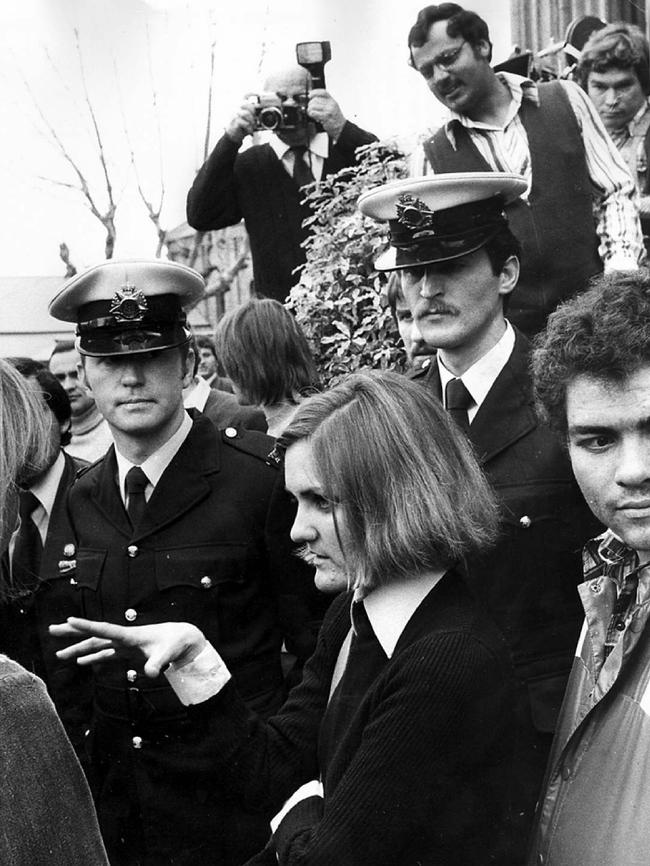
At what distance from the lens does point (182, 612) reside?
2.91 metres

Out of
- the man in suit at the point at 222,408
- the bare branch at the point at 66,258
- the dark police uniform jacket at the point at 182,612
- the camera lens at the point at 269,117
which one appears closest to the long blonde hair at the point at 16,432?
the dark police uniform jacket at the point at 182,612

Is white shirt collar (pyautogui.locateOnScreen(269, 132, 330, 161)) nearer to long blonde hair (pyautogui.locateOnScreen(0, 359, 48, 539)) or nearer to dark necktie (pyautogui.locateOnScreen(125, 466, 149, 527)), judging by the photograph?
dark necktie (pyautogui.locateOnScreen(125, 466, 149, 527))

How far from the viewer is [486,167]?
3799 millimetres

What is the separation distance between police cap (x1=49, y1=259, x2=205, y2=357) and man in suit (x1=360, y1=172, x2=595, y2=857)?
63 centimetres

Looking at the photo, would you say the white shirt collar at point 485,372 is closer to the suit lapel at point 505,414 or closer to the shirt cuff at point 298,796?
the suit lapel at point 505,414

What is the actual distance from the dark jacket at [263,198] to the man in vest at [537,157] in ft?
5.65

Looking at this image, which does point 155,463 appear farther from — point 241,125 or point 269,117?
point 269,117

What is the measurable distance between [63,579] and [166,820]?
0.71 meters

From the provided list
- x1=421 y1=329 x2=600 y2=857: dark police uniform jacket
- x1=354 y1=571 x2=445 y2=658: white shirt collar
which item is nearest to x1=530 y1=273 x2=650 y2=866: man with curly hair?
x1=354 y1=571 x2=445 y2=658: white shirt collar

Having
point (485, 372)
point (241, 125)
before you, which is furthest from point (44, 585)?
point (241, 125)

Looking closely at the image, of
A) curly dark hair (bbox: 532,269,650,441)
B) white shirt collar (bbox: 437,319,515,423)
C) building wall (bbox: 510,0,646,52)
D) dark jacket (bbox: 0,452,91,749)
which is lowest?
dark jacket (bbox: 0,452,91,749)

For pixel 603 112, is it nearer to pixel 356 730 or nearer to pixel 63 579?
pixel 63 579

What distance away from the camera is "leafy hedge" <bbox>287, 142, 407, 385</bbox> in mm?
4688

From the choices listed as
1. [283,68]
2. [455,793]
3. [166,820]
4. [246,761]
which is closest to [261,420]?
[166,820]
